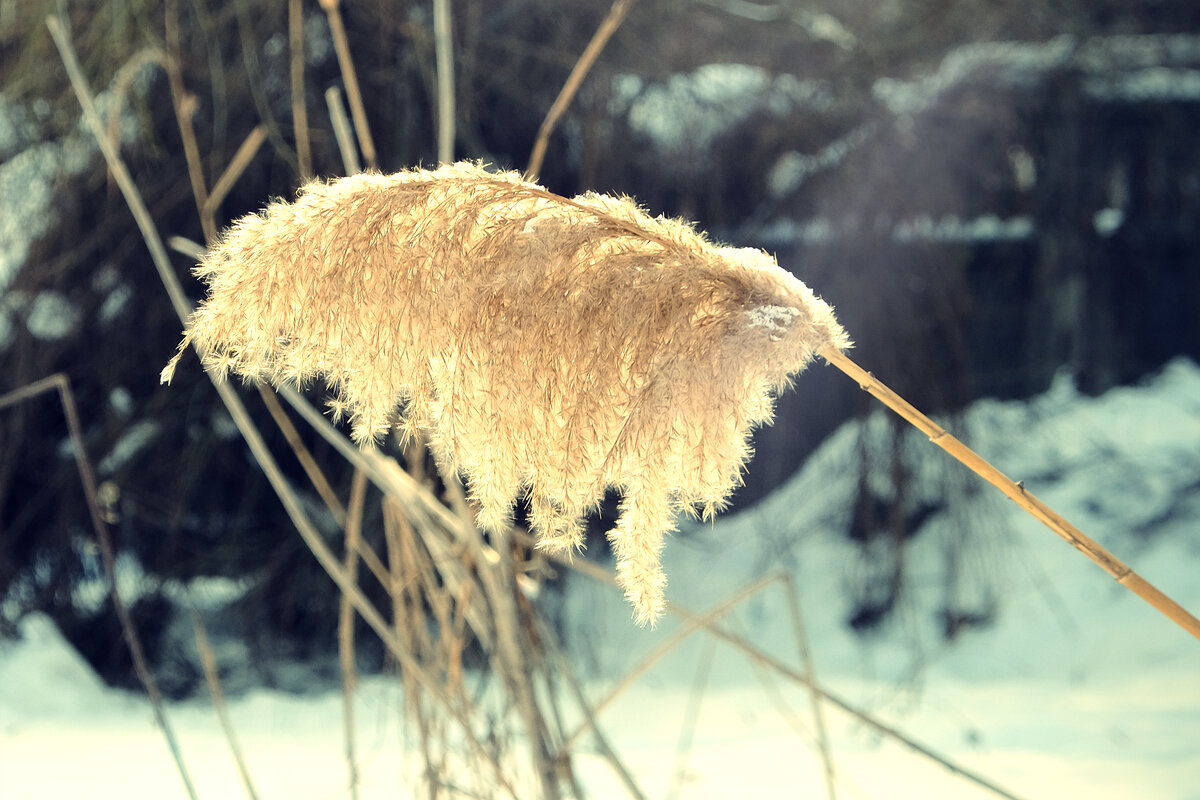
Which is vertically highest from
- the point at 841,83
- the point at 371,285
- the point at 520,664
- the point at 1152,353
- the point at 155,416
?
the point at 371,285

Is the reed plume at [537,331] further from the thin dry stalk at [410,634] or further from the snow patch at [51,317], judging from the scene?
the snow patch at [51,317]

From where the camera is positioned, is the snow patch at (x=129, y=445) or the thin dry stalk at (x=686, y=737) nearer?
the thin dry stalk at (x=686, y=737)

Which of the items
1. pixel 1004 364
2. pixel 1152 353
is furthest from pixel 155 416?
pixel 1152 353

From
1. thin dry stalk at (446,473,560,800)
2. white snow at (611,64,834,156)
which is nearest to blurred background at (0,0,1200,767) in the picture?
white snow at (611,64,834,156)

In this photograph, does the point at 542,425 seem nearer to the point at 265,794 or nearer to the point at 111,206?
the point at 265,794

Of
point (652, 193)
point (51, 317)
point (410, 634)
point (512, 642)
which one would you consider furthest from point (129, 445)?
point (512, 642)

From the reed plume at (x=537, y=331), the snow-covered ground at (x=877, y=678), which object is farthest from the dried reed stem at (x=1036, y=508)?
the snow-covered ground at (x=877, y=678)

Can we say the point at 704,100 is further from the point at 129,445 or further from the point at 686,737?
the point at 129,445
